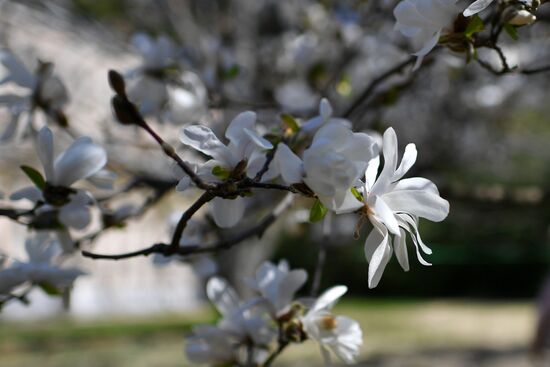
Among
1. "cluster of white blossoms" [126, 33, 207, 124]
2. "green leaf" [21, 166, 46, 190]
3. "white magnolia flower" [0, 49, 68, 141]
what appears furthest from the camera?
"cluster of white blossoms" [126, 33, 207, 124]

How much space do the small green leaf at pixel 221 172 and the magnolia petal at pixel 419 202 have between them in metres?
0.14

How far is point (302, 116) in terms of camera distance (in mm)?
1119

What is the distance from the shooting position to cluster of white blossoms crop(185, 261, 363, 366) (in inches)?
28.6

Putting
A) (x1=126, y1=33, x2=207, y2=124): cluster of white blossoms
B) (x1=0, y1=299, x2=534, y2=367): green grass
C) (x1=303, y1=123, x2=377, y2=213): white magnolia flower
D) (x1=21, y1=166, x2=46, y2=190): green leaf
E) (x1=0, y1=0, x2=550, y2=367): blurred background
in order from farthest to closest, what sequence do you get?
(x1=0, y1=299, x2=534, y2=367): green grass → (x1=0, y1=0, x2=550, y2=367): blurred background → (x1=126, y1=33, x2=207, y2=124): cluster of white blossoms → (x1=21, y1=166, x2=46, y2=190): green leaf → (x1=303, y1=123, x2=377, y2=213): white magnolia flower

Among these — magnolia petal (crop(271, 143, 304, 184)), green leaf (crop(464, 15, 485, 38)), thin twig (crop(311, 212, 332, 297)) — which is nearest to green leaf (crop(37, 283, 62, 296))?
thin twig (crop(311, 212, 332, 297))

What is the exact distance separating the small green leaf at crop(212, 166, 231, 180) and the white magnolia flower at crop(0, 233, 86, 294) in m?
0.31

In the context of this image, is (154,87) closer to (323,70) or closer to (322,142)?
→ (323,70)

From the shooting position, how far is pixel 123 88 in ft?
2.15

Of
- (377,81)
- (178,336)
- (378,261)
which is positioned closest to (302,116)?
(377,81)

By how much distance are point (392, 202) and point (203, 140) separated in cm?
17

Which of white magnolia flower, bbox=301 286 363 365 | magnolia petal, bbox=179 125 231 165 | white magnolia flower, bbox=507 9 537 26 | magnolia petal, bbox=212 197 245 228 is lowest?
white magnolia flower, bbox=301 286 363 365

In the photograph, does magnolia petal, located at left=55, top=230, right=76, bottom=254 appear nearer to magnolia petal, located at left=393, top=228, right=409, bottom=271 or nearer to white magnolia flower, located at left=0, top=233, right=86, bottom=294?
white magnolia flower, located at left=0, top=233, right=86, bottom=294

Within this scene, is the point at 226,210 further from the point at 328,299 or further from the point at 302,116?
the point at 302,116

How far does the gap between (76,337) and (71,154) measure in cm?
572
